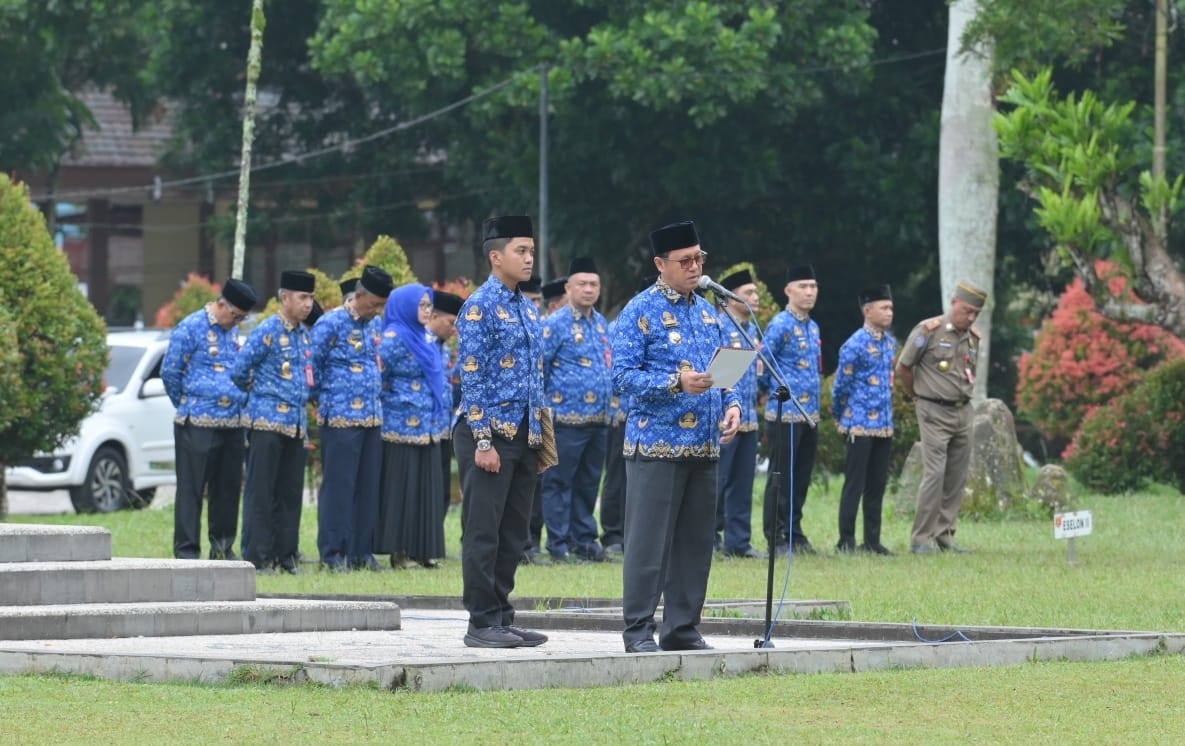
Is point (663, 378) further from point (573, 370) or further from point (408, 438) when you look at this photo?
point (573, 370)

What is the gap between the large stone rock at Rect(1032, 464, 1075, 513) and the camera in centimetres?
2028

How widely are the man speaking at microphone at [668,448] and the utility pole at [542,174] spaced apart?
21.4 meters

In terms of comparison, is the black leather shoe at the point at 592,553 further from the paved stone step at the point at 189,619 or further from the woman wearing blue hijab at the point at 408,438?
the paved stone step at the point at 189,619

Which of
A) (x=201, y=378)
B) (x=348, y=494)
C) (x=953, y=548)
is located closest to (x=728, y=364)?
(x=348, y=494)

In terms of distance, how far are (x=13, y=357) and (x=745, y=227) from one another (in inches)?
693

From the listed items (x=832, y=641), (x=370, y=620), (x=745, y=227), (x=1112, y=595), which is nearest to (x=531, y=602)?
(x=370, y=620)

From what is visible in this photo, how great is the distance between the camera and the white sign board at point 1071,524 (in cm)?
1488

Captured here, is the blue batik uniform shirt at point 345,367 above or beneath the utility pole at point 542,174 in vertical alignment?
beneath

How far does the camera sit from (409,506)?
643 inches

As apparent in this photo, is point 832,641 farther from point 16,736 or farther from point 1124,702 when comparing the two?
point 16,736

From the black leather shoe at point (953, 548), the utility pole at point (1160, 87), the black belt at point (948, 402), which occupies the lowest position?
the black leather shoe at point (953, 548)

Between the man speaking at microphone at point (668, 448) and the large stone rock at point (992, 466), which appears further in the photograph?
the large stone rock at point (992, 466)

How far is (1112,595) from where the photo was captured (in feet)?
44.6

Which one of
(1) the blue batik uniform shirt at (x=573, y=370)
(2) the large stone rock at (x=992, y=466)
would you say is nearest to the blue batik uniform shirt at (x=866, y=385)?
(1) the blue batik uniform shirt at (x=573, y=370)
